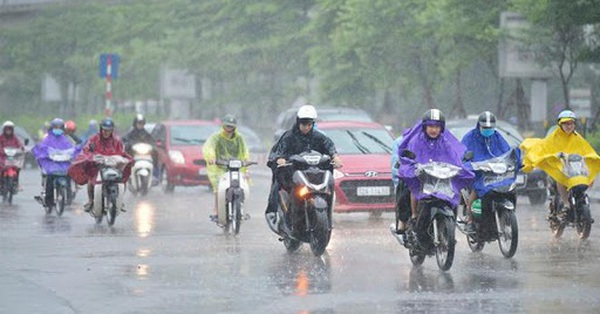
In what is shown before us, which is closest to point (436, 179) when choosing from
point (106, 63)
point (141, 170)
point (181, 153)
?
point (141, 170)

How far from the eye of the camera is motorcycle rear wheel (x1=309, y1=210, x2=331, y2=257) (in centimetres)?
1739

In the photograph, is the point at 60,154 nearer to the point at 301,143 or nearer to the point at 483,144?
the point at 301,143

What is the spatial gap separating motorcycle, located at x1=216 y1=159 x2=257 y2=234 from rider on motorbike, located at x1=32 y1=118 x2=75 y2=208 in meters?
5.83

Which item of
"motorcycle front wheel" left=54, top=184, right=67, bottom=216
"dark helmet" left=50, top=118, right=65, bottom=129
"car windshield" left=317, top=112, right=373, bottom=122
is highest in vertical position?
"dark helmet" left=50, top=118, right=65, bottom=129

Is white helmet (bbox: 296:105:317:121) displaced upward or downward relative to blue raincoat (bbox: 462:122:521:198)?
upward

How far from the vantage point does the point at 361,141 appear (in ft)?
84.6

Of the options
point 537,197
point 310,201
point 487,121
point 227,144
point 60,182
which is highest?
point 487,121

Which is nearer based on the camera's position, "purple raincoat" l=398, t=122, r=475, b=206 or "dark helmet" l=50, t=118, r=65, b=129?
"purple raincoat" l=398, t=122, r=475, b=206

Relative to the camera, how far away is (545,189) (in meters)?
29.4

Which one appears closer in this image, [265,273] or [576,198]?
[265,273]

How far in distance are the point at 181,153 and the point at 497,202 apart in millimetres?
18763

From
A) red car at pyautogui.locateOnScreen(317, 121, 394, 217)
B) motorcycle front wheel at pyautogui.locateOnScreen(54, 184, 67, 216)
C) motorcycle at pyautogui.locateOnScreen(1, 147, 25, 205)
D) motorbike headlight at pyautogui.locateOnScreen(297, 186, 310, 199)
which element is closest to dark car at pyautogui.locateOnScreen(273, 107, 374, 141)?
motorcycle at pyautogui.locateOnScreen(1, 147, 25, 205)

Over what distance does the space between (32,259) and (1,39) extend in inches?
2957

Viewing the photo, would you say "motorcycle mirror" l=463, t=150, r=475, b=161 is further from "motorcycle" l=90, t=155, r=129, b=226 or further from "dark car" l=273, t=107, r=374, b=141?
"dark car" l=273, t=107, r=374, b=141
